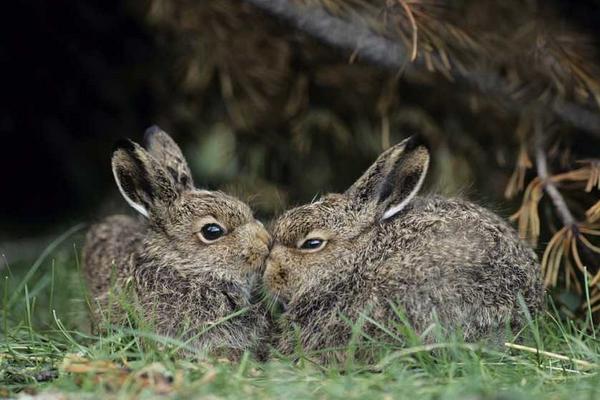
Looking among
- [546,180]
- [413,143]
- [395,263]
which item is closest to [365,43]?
[413,143]

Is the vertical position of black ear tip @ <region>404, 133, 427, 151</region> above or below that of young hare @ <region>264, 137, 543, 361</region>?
above

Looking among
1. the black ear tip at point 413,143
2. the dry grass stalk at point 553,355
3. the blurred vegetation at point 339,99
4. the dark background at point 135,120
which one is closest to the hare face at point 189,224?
the black ear tip at point 413,143

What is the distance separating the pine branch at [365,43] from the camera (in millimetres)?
5688

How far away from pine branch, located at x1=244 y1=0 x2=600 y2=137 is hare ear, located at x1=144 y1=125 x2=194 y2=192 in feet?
3.07

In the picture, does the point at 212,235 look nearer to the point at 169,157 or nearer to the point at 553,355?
the point at 169,157

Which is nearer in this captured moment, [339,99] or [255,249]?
[255,249]

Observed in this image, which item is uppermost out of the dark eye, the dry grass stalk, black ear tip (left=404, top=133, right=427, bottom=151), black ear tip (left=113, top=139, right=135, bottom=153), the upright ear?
black ear tip (left=113, top=139, right=135, bottom=153)

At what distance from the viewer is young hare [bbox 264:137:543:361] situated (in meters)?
4.43

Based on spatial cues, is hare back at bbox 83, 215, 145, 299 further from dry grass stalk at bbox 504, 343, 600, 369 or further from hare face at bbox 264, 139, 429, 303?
dry grass stalk at bbox 504, 343, 600, 369

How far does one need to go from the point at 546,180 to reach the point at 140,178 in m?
2.28

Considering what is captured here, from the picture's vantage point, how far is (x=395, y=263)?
456 centimetres

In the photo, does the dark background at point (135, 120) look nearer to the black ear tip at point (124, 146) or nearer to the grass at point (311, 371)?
the black ear tip at point (124, 146)

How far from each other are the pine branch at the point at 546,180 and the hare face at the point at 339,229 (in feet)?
3.58

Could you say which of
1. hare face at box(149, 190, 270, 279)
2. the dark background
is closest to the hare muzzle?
hare face at box(149, 190, 270, 279)
